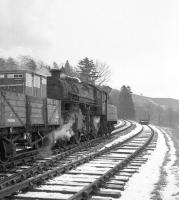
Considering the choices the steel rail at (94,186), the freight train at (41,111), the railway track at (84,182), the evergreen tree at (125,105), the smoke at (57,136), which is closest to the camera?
the steel rail at (94,186)

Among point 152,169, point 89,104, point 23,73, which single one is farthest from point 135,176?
point 89,104

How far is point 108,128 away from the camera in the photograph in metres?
26.0

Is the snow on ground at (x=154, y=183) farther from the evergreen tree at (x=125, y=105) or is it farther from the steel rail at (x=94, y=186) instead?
the evergreen tree at (x=125, y=105)

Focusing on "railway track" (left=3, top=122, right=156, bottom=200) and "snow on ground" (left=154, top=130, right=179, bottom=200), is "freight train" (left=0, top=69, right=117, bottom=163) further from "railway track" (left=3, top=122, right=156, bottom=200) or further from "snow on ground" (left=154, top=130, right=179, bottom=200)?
"snow on ground" (left=154, top=130, right=179, bottom=200)

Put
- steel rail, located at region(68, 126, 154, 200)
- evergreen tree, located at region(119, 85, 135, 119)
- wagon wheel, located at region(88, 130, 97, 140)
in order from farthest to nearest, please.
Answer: evergreen tree, located at region(119, 85, 135, 119) < wagon wheel, located at region(88, 130, 97, 140) < steel rail, located at region(68, 126, 154, 200)

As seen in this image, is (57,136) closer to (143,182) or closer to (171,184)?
(143,182)

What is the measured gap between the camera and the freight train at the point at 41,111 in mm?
10492

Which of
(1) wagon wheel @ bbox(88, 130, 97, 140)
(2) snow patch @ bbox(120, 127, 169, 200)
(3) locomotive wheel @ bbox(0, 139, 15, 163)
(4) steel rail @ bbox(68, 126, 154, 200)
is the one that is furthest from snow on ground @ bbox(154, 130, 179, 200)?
(1) wagon wheel @ bbox(88, 130, 97, 140)

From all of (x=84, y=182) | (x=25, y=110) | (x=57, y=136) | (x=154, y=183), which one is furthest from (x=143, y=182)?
(x=57, y=136)

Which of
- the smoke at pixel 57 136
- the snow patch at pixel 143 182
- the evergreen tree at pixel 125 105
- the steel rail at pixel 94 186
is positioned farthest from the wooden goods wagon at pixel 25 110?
the evergreen tree at pixel 125 105

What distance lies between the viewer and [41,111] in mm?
12945

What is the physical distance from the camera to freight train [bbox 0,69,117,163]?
34.4 ft

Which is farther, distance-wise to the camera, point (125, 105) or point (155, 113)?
point (155, 113)

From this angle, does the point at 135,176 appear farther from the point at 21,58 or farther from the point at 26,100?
the point at 21,58
